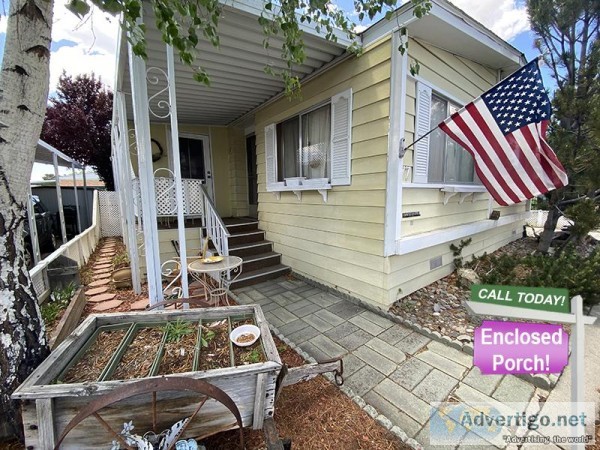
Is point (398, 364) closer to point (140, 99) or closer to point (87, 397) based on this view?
point (87, 397)

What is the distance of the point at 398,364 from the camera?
2.29 meters

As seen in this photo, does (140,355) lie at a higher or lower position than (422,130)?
lower

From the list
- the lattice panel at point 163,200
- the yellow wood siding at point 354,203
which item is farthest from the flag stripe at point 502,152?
the lattice panel at point 163,200

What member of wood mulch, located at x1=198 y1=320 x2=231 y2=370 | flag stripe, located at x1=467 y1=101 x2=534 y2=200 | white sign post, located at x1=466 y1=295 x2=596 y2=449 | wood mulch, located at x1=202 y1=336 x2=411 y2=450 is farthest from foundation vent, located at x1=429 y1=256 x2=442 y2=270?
wood mulch, located at x1=198 y1=320 x2=231 y2=370

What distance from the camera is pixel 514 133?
251 centimetres

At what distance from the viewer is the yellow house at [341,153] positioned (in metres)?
2.83

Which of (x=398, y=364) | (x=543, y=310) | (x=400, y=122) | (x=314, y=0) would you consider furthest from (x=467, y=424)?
(x=314, y=0)

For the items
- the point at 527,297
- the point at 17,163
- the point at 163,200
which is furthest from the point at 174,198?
the point at 527,297

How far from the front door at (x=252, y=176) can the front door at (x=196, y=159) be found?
92 cm

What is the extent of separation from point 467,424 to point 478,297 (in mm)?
1090

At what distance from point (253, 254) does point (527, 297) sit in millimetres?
4131

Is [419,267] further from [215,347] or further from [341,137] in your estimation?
[215,347]

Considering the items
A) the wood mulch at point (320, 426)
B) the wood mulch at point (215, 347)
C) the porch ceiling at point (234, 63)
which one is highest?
the porch ceiling at point (234, 63)

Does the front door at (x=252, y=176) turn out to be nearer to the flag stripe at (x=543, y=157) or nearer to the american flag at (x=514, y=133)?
the american flag at (x=514, y=133)
